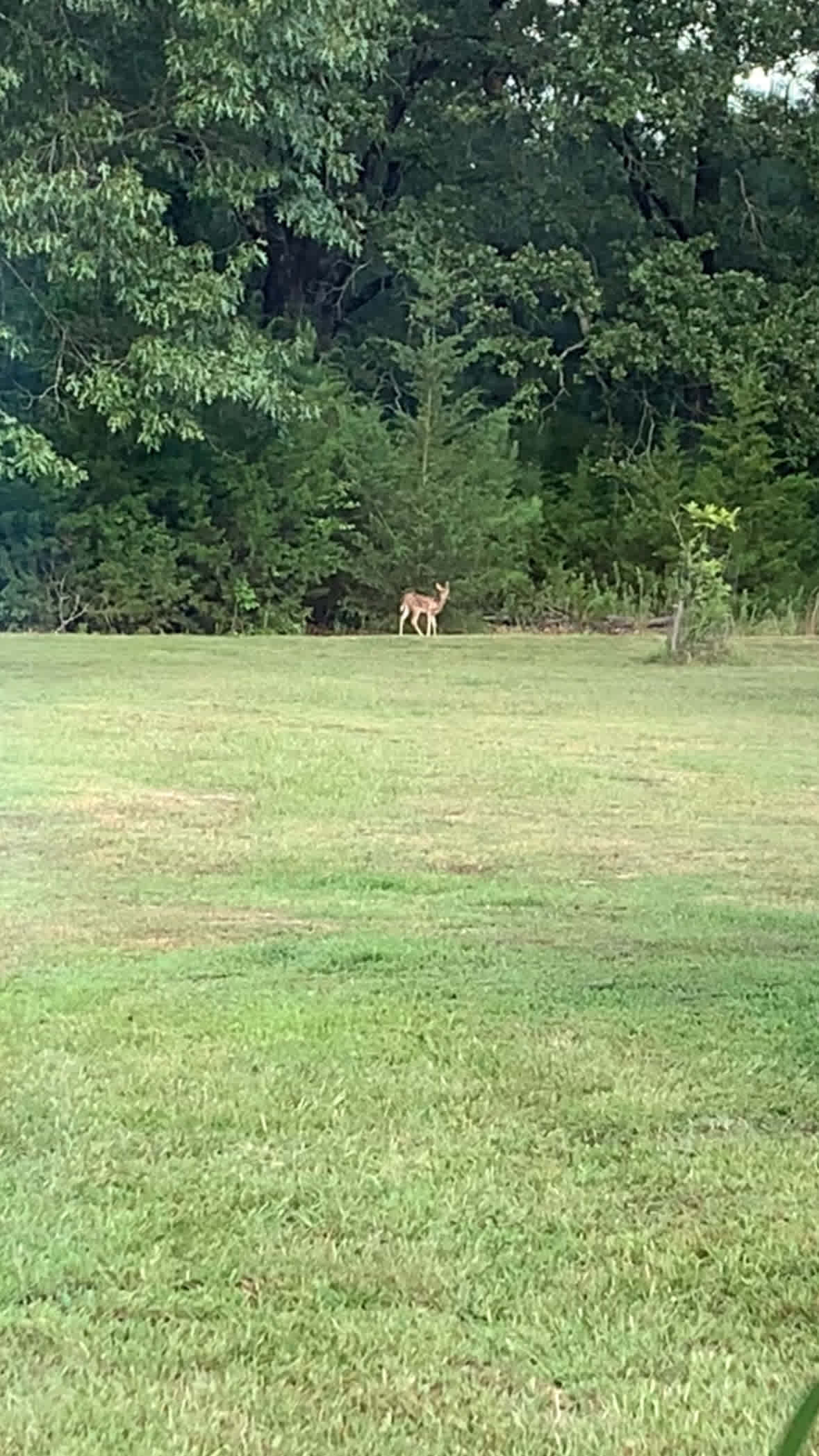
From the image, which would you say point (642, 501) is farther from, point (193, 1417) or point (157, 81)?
point (193, 1417)

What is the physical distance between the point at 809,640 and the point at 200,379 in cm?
193

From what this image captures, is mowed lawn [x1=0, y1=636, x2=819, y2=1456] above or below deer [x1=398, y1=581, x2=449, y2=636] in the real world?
below

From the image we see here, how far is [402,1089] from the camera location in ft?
3.41

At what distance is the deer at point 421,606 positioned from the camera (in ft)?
13.3

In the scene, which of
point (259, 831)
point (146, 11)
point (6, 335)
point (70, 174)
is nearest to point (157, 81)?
point (146, 11)

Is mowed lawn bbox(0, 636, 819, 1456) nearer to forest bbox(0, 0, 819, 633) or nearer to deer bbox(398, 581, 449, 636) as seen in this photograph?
deer bbox(398, 581, 449, 636)

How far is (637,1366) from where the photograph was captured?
792 millimetres

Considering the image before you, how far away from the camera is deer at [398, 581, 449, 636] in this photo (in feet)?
13.3

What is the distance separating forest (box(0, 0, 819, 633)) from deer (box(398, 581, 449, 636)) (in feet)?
0.24

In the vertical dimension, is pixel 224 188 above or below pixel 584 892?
above

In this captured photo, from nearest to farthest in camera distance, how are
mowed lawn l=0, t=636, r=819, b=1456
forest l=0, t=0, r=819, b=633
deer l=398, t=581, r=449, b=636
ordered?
mowed lawn l=0, t=636, r=819, b=1456 < deer l=398, t=581, r=449, b=636 < forest l=0, t=0, r=819, b=633

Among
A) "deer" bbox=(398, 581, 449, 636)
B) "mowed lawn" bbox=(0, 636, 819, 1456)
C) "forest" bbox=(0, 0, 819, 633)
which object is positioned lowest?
"mowed lawn" bbox=(0, 636, 819, 1456)

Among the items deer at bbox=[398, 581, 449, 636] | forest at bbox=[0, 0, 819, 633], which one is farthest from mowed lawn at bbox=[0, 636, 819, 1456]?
forest at bbox=[0, 0, 819, 633]

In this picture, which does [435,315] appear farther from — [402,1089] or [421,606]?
[402,1089]
